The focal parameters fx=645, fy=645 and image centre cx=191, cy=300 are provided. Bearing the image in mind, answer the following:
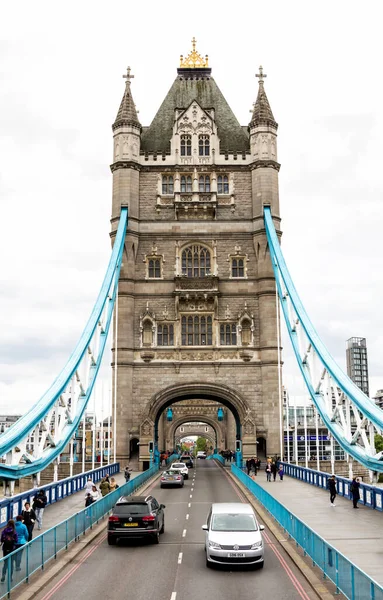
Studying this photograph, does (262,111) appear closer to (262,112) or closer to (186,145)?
(262,112)

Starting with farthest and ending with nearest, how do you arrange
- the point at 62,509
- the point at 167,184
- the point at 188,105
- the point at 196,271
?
the point at 188,105, the point at 167,184, the point at 196,271, the point at 62,509

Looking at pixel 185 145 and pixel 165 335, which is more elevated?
pixel 185 145

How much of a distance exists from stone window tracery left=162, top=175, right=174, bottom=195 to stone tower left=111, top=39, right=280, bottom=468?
0.09 metres

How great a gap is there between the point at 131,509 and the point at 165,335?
31.0 m

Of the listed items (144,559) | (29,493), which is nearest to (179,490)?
(29,493)

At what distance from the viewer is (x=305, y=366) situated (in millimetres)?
42000

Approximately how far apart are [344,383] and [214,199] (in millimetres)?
25762

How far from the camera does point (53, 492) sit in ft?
92.3

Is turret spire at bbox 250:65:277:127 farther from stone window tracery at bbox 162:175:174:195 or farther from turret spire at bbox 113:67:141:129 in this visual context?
turret spire at bbox 113:67:141:129

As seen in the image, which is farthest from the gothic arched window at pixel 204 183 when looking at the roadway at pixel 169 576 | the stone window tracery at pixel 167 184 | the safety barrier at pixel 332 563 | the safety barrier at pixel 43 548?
the roadway at pixel 169 576

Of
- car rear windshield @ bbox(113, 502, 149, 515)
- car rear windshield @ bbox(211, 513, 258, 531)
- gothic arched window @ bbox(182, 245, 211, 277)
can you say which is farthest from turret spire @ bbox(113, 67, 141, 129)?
car rear windshield @ bbox(211, 513, 258, 531)

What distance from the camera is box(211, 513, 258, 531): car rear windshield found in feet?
53.7

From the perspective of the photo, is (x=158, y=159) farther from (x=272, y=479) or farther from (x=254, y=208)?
(x=272, y=479)

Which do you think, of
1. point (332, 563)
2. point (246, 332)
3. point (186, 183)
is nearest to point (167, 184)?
point (186, 183)
